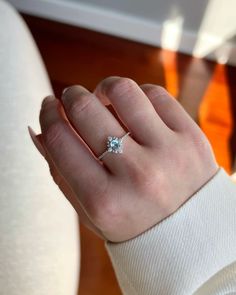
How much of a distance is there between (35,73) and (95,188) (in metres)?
0.32

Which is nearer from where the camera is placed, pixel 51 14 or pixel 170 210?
pixel 170 210

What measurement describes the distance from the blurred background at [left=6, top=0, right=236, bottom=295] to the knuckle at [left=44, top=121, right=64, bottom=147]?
87 cm

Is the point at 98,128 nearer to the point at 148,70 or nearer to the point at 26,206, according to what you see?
the point at 26,206

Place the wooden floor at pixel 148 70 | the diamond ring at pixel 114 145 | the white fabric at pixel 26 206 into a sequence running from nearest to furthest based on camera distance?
the diamond ring at pixel 114 145 < the white fabric at pixel 26 206 < the wooden floor at pixel 148 70

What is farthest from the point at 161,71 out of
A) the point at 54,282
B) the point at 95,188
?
the point at 95,188

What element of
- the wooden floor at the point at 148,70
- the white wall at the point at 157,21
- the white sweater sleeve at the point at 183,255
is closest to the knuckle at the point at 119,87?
the white sweater sleeve at the point at 183,255

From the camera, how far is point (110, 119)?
385 mm

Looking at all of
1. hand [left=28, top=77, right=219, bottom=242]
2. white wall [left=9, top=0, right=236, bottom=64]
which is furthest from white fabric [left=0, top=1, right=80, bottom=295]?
white wall [left=9, top=0, right=236, bottom=64]

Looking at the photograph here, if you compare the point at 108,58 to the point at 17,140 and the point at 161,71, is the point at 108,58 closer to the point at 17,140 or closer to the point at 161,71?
the point at 161,71

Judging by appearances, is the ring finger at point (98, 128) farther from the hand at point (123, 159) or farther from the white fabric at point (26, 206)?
the white fabric at point (26, 206)

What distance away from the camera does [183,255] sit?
1.29 ft

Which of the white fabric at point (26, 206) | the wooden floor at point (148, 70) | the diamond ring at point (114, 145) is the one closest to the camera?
the diamond ring at point (114, 145)

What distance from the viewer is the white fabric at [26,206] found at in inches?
20.2

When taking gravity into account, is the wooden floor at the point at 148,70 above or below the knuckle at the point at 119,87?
below
